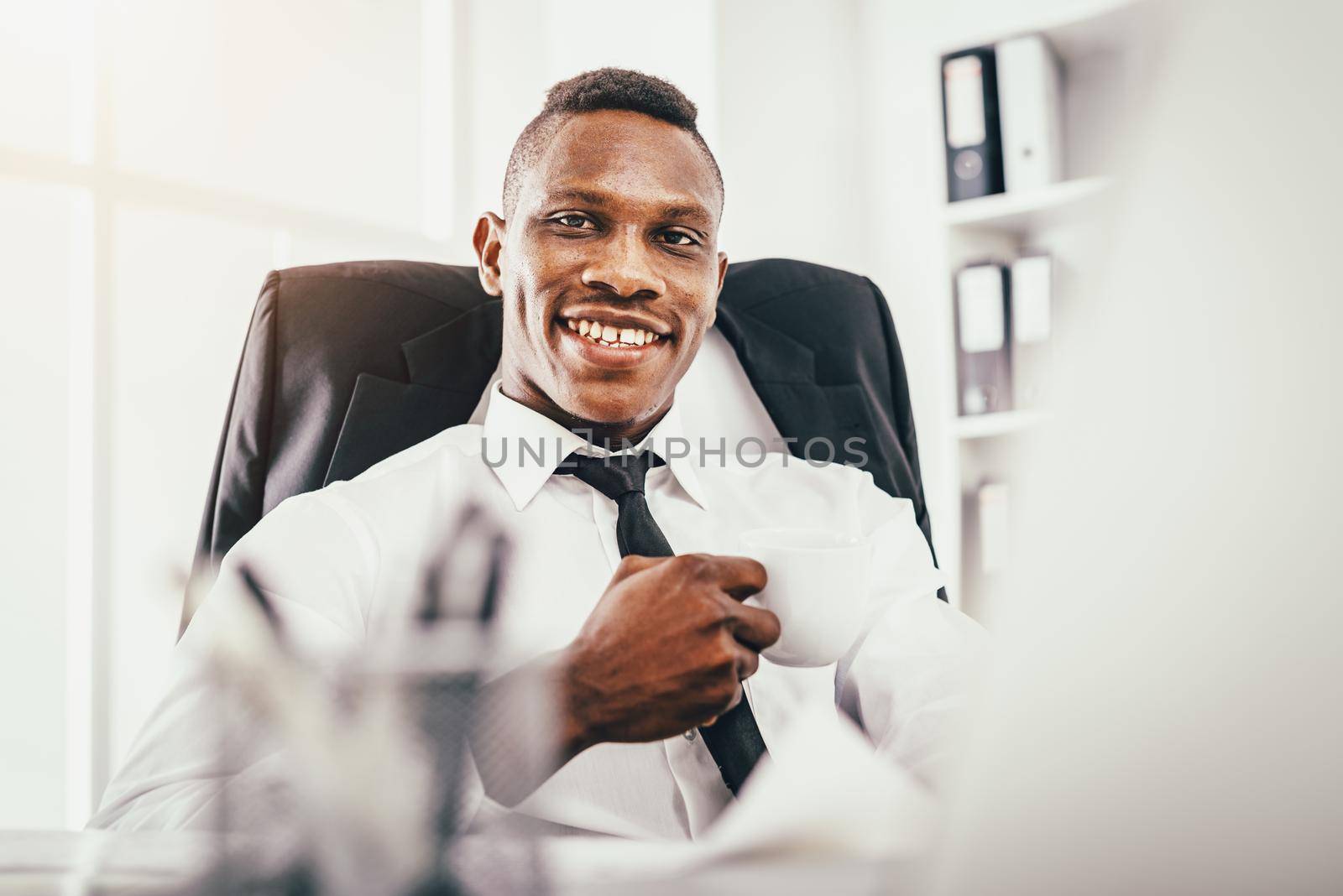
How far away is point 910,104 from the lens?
89.7 inches

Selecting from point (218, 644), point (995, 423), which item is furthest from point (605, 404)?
point (995, 423)

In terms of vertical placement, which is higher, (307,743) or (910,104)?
(910,104)

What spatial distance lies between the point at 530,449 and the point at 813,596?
458mm

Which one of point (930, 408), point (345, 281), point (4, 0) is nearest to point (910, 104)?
point (930, 408)

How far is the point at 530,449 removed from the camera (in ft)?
3.25

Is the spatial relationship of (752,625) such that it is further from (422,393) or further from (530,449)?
(422,393)

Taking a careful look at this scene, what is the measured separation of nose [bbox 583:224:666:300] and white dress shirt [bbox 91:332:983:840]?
17 centimetres

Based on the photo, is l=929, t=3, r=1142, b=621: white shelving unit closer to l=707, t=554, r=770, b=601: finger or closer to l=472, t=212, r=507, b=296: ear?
l=472, t=212, r=507, b=296: ear

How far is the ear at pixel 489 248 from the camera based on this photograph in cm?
110

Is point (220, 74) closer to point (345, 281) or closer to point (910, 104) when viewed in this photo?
point (345, 281)

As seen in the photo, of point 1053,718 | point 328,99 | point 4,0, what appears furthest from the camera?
point 328,99

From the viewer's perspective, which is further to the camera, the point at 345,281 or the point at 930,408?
the point at 930,408

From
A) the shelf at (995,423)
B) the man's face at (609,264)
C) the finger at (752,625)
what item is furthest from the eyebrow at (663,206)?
the shelf at (995,423)

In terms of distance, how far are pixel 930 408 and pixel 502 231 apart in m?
1.38
